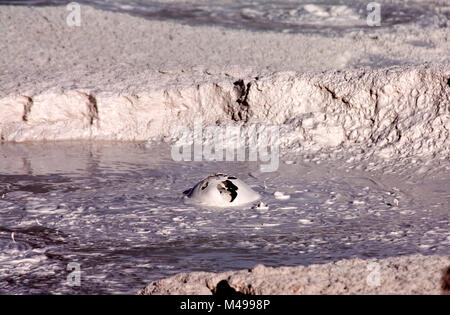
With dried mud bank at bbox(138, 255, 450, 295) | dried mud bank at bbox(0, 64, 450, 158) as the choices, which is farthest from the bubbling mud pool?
dried mud bank at bbox(138, 255, 450, 295)

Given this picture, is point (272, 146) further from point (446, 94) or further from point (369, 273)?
point (369, 273)

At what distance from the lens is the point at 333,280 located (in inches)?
114

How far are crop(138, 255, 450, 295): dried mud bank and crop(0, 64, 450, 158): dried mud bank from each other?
2.64m

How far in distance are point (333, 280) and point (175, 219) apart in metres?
1.67

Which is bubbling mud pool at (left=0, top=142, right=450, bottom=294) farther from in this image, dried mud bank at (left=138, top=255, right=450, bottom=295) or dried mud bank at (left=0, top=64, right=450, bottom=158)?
dried mud bank at (left=138, top=255, right=450, bottom=295)

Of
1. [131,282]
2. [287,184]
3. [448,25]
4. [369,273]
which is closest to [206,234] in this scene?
[131,282]

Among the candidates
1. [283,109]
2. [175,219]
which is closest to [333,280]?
[175,219]

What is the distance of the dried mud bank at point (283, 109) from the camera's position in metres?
5.72

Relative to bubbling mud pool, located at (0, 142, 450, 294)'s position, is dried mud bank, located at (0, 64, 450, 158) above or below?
above

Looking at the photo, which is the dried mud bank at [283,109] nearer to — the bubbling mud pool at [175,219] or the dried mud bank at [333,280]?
the bubbling mud pool at [175,219]

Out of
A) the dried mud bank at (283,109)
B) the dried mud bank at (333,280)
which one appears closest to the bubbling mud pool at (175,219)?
the dried mud bank at (283,109)

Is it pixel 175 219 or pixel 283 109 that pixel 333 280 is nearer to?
pixel 175 219

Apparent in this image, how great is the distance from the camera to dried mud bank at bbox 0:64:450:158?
18.8 feet
